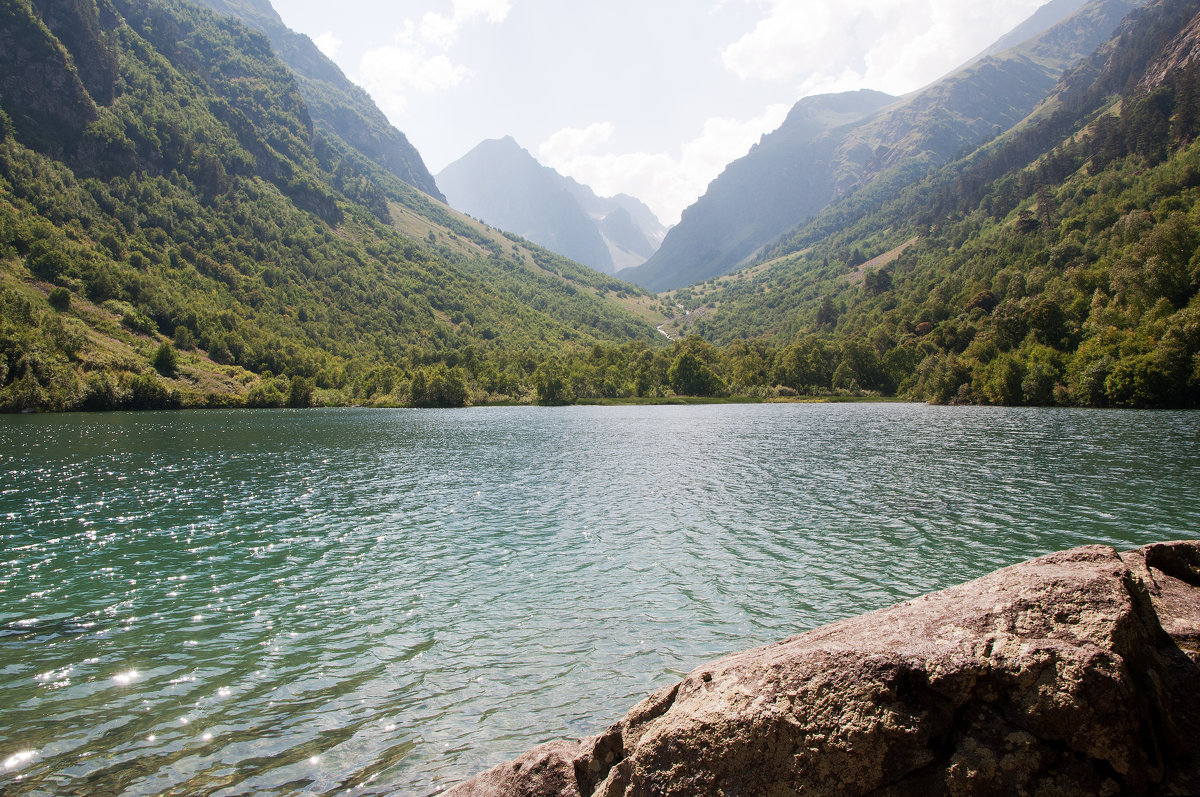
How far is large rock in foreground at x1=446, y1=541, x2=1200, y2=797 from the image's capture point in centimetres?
481

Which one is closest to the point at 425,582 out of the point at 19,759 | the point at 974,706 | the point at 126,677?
the point at 126,677

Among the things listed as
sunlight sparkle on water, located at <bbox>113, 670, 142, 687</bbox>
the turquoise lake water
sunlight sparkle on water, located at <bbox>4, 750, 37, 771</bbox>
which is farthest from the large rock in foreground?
sunlight sparkle on water, located at <bbox>113, 670, 142, 687</bbox>

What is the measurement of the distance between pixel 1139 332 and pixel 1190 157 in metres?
86.4

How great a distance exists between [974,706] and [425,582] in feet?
63.5

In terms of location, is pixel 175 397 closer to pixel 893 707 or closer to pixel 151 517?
pixel 151 517

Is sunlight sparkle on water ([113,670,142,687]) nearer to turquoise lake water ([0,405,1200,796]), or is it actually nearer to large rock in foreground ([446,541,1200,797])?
turquoise lake water ([0,405,1200,796])

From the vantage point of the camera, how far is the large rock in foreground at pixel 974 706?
4.81 m

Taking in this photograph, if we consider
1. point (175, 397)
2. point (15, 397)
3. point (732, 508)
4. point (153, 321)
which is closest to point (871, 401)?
point (732, 508)

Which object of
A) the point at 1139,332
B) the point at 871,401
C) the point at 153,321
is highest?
the point at 153,321

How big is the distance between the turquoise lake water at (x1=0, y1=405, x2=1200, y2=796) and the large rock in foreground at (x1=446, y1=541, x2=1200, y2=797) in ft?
22.3

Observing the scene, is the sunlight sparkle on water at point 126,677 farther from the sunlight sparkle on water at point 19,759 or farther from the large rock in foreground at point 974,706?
the large rock in foreground at point 974,706

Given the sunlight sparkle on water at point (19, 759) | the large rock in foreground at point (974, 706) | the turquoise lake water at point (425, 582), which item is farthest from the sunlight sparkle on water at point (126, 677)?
the large rock in foreground at point (974, 706)

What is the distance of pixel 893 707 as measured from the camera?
5.34 m

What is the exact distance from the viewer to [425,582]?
840 inches
